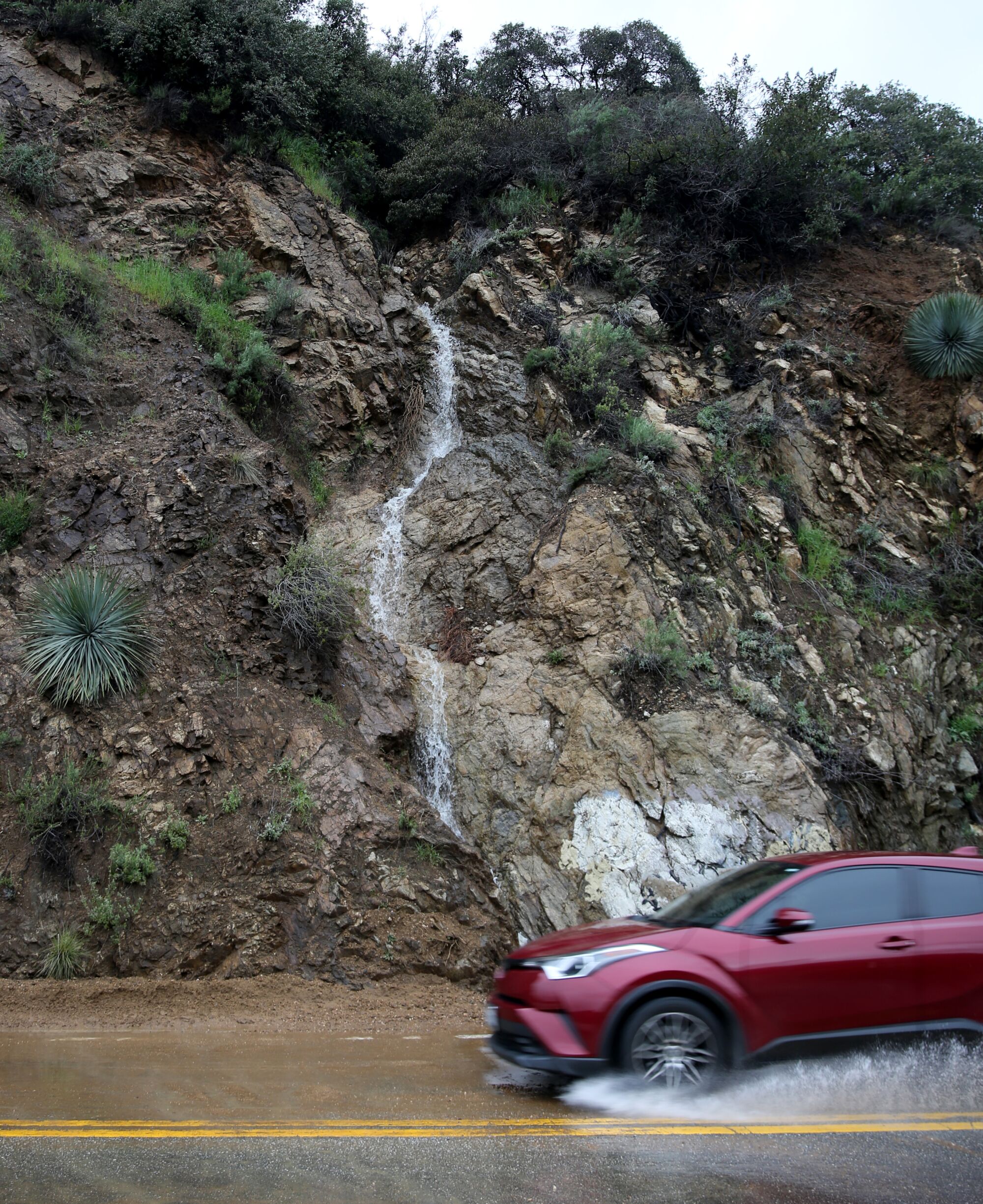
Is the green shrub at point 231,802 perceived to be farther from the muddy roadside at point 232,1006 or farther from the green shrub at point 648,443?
the green shrub at point 648,443

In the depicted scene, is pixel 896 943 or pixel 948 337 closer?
pixel 896 943

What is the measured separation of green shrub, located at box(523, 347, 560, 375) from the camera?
1545 cm

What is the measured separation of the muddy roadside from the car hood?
230 centimetres

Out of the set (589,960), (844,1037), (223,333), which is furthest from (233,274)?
(844,1037)

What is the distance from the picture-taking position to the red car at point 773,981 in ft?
14.6

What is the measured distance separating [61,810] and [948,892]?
7.88 m

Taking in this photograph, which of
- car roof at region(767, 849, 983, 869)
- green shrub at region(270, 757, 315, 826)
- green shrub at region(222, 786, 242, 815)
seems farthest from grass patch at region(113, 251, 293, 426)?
car roof at region(767, 849, 983, 869)

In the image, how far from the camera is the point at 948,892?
189 inches

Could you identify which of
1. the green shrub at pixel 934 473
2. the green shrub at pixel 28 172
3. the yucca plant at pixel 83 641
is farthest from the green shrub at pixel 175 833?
the green shrub at pixel 934 473

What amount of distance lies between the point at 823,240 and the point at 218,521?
14809mm

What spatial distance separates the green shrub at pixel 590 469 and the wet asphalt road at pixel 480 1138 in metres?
9.83

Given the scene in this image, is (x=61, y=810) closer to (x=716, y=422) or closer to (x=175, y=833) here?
(x=175, y=833)

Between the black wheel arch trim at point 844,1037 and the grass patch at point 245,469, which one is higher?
the grass patch at point 245,469

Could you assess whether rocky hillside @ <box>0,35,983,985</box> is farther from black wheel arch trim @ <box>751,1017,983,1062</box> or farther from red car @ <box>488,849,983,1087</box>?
black wheel arch trim @ <box>751,1017,983,1062</box>
